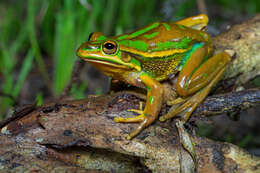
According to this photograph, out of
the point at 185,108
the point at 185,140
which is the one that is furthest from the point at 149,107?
the point at 185,140

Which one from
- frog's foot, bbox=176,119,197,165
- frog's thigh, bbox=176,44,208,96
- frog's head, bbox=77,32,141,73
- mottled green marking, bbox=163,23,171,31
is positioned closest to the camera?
frog's foot, bbox=176,119,197,165

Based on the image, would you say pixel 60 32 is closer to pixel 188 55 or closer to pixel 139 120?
pixel 188 55

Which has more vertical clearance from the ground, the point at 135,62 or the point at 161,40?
the point at 161,40

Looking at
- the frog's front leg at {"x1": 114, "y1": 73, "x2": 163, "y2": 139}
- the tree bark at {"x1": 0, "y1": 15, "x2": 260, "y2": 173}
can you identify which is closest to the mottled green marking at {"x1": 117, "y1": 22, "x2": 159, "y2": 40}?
the frog's front leg at {"x1": 114, "y1": 73, "x2": 163, "y2": 139}

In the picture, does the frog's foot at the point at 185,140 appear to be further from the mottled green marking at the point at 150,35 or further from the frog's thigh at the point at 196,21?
the frog's thigh at the point at 196,21

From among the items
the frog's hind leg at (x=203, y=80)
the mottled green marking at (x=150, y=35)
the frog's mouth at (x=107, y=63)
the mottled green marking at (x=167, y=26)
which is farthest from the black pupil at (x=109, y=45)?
the frog's hind leg at (x=203, y=80)

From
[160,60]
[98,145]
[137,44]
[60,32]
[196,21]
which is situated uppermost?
[60,32]

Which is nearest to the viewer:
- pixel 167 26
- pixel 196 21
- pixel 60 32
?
pixel 167 26

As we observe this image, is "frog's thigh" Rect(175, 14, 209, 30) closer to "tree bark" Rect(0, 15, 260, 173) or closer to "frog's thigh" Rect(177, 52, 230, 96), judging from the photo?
"frog's thigh" Rect(177, 52, 230, 96)
